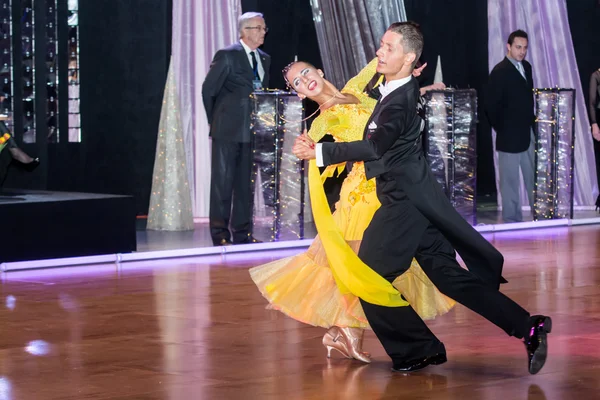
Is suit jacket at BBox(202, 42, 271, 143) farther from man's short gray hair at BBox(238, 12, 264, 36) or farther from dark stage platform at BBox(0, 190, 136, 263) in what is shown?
dark stage platform at BBox(0, 190, 136, 263)

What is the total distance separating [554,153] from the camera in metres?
9.63

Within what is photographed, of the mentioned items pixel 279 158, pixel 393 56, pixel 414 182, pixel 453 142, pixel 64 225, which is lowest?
pixel 64 225

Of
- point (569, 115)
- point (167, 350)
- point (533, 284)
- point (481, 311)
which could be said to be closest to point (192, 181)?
point (569, 115)

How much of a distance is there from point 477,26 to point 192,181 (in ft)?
14.5

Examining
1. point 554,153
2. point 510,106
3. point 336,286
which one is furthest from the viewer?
point 554,153

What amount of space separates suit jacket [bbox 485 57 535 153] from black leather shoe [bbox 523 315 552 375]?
17.4 ft

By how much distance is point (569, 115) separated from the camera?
970 centimetres

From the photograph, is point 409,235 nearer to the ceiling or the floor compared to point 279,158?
nearer to the floor

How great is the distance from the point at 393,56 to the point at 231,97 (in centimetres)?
403

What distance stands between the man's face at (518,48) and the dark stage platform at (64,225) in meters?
3.52

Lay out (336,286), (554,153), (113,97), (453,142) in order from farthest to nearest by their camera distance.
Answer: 1. (113,97)
2. (554,153)
3. (453,142)
4. (336,286)

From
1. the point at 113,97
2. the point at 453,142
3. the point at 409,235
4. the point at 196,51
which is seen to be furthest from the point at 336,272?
the point at 113,97

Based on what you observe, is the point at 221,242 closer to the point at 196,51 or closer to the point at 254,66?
the point at 254,66

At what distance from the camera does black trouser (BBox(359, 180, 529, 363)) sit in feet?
13.7
